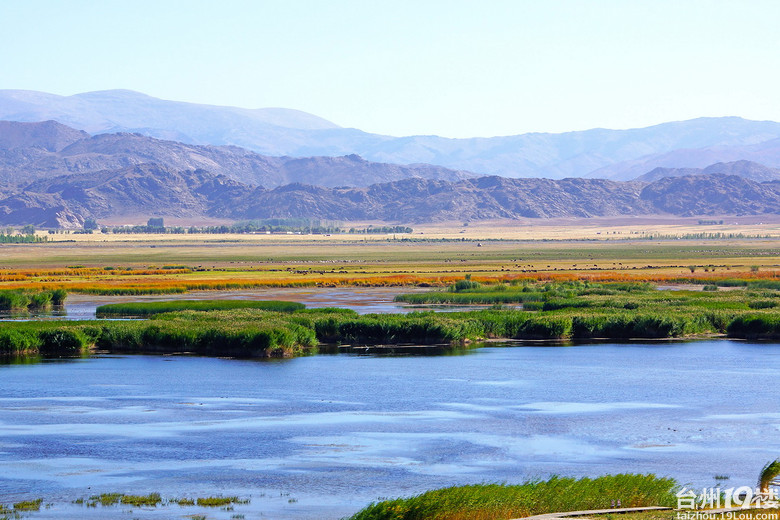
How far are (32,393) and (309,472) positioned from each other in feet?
51.0

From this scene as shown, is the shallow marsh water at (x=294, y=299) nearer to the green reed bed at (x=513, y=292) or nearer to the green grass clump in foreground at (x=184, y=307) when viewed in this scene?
the green grass clump in foreground at (x=184, y=307)

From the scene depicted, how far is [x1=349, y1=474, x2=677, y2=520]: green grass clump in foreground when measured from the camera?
67.6 feet

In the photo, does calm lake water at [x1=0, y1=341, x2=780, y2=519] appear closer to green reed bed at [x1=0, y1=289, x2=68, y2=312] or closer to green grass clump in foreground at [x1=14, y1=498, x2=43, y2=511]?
green grass clump in foreground at [x1=14, y1=498, x2=43, y2=511]

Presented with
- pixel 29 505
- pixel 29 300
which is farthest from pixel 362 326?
pixel 29 505

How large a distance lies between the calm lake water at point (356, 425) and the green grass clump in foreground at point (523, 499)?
327 cm

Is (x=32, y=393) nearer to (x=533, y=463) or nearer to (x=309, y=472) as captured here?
(x=309, y=472)

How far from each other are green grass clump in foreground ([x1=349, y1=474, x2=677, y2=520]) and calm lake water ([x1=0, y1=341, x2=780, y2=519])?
3271mm

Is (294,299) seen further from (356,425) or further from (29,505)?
(29,505)

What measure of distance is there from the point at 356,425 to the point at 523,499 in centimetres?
1231

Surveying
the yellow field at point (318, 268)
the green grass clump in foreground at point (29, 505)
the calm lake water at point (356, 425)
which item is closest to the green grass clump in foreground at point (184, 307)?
the calm lake water at point (356, 425)

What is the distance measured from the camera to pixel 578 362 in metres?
48.5

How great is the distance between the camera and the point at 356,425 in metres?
33.6

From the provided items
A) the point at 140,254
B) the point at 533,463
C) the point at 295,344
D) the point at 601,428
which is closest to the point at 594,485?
the point at 533,463

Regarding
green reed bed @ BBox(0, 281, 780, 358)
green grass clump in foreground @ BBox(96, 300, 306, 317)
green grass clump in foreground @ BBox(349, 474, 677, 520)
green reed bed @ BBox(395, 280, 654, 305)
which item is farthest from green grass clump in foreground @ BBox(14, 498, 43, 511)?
green reed bed @ BBox(395, 280, 654, 305)
